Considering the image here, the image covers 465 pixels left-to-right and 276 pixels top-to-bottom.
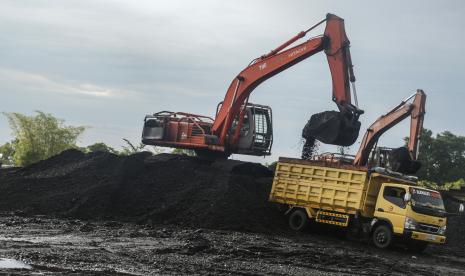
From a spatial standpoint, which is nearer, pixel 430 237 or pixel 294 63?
pixel 430 237

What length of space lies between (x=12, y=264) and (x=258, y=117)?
1626cm

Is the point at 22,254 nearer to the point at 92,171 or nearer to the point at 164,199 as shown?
the point at 164,199

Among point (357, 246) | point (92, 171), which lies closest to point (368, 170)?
point (357, 246)

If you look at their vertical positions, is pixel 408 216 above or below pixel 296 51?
below

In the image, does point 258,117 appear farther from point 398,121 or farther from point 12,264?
point 12,264

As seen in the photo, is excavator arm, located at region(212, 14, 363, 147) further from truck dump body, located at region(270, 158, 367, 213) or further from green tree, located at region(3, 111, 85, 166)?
green tree, located at region(3, 111, 85, 166)

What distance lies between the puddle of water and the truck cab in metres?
11.5

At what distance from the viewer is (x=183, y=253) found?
46.0 feet

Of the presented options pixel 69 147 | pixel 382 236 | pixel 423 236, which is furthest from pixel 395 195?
pixel 69 147

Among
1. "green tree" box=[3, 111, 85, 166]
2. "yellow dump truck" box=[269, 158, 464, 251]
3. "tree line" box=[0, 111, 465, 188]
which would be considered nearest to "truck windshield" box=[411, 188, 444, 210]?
"yellow dump truck" box=[269, 158, 464, 251]

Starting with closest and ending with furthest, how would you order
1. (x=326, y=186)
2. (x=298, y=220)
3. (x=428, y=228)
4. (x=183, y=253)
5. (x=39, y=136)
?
(x=183, y=253) < (x=428, y=228) < (x=326, y=186) < (x=298, y=220) < (x=39, y=136)

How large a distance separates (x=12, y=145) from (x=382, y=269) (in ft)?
147

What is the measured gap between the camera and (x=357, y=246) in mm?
19312

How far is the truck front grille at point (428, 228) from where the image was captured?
18.9 meters
